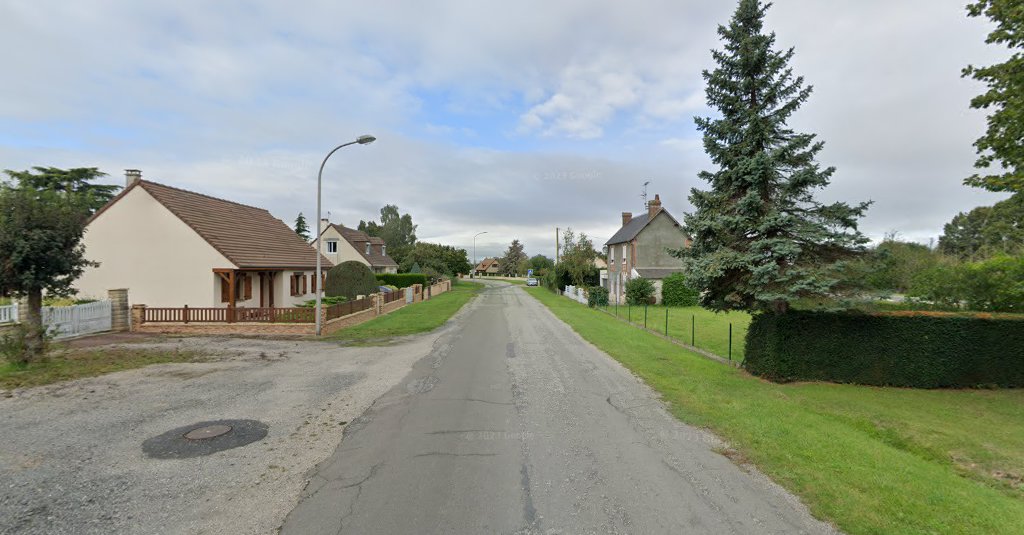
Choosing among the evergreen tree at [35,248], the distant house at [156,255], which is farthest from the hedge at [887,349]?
the distant house at [156,255]

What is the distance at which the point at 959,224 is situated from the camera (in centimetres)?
7656

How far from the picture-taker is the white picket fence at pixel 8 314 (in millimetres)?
15922

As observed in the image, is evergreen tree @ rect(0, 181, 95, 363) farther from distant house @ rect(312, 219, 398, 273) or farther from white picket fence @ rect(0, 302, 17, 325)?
distant house @ rect(312, 219, 398, 273)

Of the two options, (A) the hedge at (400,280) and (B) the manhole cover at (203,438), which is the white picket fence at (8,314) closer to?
(B) the manhole cover at (203,438)

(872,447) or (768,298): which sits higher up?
(768,298)

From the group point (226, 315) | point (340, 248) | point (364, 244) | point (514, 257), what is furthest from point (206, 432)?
point (514, 257)

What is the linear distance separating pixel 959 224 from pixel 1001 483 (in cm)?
9726

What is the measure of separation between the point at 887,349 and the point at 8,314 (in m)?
26.7

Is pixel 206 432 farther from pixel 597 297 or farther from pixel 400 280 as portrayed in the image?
pixel 400 280

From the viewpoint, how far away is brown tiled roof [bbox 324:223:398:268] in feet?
164

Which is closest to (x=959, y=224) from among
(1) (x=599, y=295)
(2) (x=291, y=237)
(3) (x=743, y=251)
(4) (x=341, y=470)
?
(1) (x=599, y=295)

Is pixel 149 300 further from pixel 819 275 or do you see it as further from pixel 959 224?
pixel 959 224

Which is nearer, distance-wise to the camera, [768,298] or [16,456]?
[16,456]

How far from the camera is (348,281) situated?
2980 centimetres
